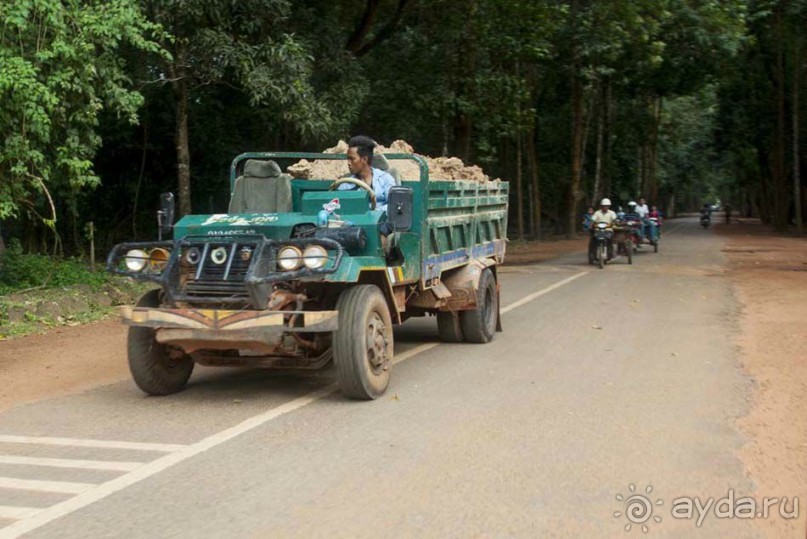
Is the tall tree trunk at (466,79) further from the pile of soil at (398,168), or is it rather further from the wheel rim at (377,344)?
the wheel rim at (377,344)

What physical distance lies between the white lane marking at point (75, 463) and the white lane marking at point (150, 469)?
11 centimetres

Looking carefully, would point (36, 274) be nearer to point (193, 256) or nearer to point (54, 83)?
point (54, 83)

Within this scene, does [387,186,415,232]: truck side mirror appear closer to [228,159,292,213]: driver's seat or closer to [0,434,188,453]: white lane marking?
[228,159,292,213]: driver's seat

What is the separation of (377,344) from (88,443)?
2352 millimetres

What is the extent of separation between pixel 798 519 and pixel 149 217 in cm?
2072

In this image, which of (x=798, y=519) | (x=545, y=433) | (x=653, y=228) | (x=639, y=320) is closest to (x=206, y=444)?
(x=545, y=433)

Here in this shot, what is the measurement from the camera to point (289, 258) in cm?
661

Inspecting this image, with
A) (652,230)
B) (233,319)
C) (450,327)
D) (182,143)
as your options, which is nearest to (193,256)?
(233,319)

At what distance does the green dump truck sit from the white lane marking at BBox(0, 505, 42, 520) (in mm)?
2040

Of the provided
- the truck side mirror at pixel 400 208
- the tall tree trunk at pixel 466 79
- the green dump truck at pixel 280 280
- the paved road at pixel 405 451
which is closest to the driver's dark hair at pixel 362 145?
the green dump truck at pixel 280 280

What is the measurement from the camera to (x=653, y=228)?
88.1 ft

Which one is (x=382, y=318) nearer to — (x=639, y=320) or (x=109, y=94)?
(x=639, y=320)

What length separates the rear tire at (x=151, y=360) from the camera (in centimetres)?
706

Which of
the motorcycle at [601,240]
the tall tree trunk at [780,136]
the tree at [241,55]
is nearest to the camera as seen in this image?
the tree at [241,55]
